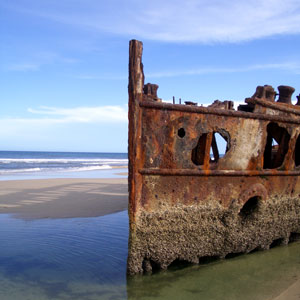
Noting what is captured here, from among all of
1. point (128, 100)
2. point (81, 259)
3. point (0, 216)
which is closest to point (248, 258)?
point (81, 259)

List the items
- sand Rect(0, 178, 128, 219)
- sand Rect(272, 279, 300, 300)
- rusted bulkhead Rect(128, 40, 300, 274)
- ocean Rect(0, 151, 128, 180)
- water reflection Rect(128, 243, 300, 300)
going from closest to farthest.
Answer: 1. sand Rect(272, 279, 300, 300)
2. water reflection Rect(128, 243, 300, 300)
3. rusted bulkhead Rect(128, 40, 300, 274)
4. sand Rect(0, 178, 128, 219)
5. ocean Rect(0, 151, 128, 180)

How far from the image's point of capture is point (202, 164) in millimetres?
4961

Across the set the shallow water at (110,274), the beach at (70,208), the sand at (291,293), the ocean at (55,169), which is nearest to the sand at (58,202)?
the beach at (70,208)

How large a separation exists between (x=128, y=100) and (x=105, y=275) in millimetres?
2338

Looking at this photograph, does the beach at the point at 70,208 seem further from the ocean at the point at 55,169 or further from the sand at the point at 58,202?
the ocean at the point at 55,169

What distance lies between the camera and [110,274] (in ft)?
15.5

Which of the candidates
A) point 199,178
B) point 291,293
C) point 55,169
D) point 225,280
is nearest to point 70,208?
point 199,178

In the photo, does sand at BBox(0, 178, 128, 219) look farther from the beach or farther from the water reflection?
the water reflection

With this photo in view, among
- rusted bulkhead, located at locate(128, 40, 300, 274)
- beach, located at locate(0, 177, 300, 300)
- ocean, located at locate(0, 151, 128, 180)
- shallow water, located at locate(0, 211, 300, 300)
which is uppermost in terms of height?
rusted bulkhead, located at locate(128, 40, 300, 274)

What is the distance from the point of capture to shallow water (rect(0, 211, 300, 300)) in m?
4.10

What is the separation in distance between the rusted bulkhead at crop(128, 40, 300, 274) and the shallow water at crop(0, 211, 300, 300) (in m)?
0.24

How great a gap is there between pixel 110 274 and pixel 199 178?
1761 millimetres

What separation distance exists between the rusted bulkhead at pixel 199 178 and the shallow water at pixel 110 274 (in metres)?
0.24

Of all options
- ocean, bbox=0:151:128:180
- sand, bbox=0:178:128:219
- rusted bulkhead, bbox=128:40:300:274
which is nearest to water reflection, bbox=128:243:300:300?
rusted bulkhead, bbox=128:40:300:274
